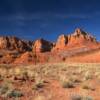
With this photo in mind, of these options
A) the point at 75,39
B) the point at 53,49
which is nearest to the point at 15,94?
the point at 75,39

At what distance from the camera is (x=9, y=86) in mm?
14266

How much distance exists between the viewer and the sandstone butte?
7694cm

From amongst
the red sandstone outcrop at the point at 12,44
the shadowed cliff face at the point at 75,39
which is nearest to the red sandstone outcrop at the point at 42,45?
the red sandstone outcrop at the point at 12,44

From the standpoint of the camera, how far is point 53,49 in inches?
4377

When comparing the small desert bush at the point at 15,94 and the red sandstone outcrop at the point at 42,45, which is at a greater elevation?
the red sandstone outcrop at the point at 42,45

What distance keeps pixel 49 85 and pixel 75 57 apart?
61299 mm

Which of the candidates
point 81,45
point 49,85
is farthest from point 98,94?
point 81,45

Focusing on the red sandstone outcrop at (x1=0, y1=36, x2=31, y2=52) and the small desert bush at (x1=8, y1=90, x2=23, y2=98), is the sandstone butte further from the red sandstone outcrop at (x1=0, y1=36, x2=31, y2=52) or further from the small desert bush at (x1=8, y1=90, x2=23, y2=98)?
the small desert bush at (x1=8, y1=90, x2=23, y2=98)

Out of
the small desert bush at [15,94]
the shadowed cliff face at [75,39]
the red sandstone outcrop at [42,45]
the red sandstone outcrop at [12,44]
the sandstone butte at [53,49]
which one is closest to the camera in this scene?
the small desert bush at [15,94]

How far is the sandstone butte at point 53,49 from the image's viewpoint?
252 ft

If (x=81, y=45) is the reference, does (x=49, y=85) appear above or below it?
below

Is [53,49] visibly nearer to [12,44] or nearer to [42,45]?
[42,45]

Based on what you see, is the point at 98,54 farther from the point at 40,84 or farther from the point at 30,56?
the point at 40,84

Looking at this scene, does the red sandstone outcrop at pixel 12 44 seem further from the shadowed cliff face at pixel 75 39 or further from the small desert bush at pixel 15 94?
the small desert bush at pixel 15 94
